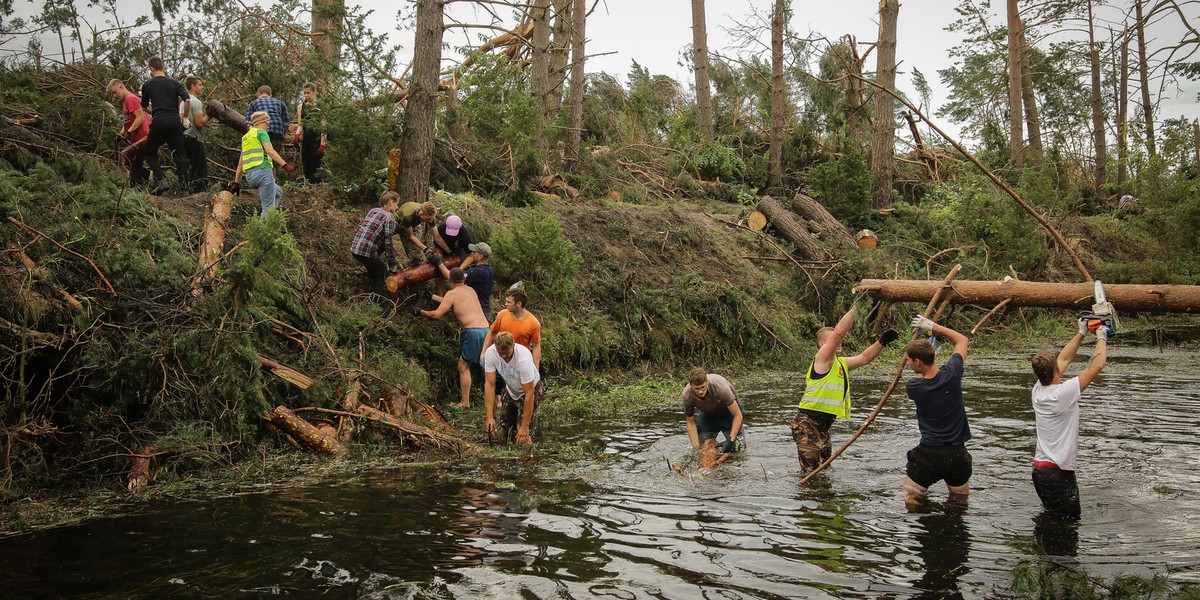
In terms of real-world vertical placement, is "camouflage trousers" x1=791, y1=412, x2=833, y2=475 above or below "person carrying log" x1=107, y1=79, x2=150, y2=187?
below

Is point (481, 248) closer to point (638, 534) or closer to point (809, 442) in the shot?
point (809, 442)

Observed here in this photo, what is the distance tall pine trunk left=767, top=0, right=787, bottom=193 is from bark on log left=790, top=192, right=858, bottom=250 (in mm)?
1932

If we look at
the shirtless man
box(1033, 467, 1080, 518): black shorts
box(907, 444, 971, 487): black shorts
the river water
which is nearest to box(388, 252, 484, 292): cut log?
the shirtless man

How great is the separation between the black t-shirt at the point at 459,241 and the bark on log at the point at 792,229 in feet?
29.7

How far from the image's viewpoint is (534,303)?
14031 mm

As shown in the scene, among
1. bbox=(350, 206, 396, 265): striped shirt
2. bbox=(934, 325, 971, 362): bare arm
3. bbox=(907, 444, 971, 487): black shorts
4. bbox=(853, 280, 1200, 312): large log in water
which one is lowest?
bbox=(907, 444, 971, 487): black shorts

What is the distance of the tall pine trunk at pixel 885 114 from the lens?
22.5 m

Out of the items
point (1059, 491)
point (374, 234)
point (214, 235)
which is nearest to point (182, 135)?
point (214, 235)

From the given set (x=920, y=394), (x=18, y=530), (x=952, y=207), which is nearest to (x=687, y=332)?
(x=920, y=394)

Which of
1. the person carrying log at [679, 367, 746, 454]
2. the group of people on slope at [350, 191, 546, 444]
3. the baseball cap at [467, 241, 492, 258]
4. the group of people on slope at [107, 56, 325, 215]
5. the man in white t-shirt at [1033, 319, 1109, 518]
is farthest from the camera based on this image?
the baseball cap at [467, 241, 492, 258]

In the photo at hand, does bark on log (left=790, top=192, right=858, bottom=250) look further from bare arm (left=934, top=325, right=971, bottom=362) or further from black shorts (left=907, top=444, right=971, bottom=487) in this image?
black shorts (left=907, top=444, right=971, bottom=487)

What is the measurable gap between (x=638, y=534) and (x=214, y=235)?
285 inches

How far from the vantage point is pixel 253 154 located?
11.9 metres

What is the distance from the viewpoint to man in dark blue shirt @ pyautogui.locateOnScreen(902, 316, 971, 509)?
25.0ft
